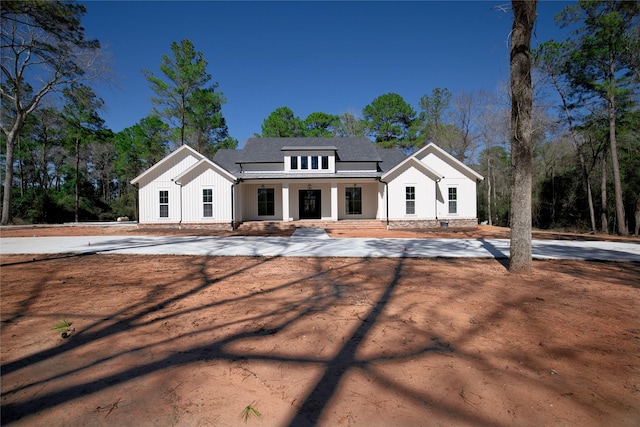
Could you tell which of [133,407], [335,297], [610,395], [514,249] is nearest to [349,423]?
[133,407]

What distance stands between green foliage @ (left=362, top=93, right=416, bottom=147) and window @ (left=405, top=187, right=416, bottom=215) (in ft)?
Result: 60.9

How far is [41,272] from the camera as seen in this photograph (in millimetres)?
6480

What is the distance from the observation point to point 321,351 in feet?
10.3

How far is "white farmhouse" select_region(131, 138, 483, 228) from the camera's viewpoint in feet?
55.8

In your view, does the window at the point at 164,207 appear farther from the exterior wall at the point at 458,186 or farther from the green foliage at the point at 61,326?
the exterior wall at the point at 458,186

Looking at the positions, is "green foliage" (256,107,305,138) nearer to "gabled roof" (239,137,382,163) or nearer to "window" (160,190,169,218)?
"gabled roof" (239,137,382,163)

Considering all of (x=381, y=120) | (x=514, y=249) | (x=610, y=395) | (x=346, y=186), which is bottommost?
(x=610, y=395)

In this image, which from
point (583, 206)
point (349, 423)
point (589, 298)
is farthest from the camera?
point (583, 206)

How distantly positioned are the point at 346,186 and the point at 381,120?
20.2 m

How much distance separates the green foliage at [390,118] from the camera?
3559 centimetres

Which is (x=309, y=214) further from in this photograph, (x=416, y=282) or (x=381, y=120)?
(x=381, y=120)

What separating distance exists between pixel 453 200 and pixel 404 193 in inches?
138

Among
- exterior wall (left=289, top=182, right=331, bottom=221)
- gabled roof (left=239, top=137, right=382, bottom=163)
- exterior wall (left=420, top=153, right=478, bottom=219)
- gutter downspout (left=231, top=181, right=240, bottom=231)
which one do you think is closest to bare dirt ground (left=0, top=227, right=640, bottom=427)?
gutter downspout (left=231, top=181, right=240, bottom=231)

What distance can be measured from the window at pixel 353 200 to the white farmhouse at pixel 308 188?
20mm
